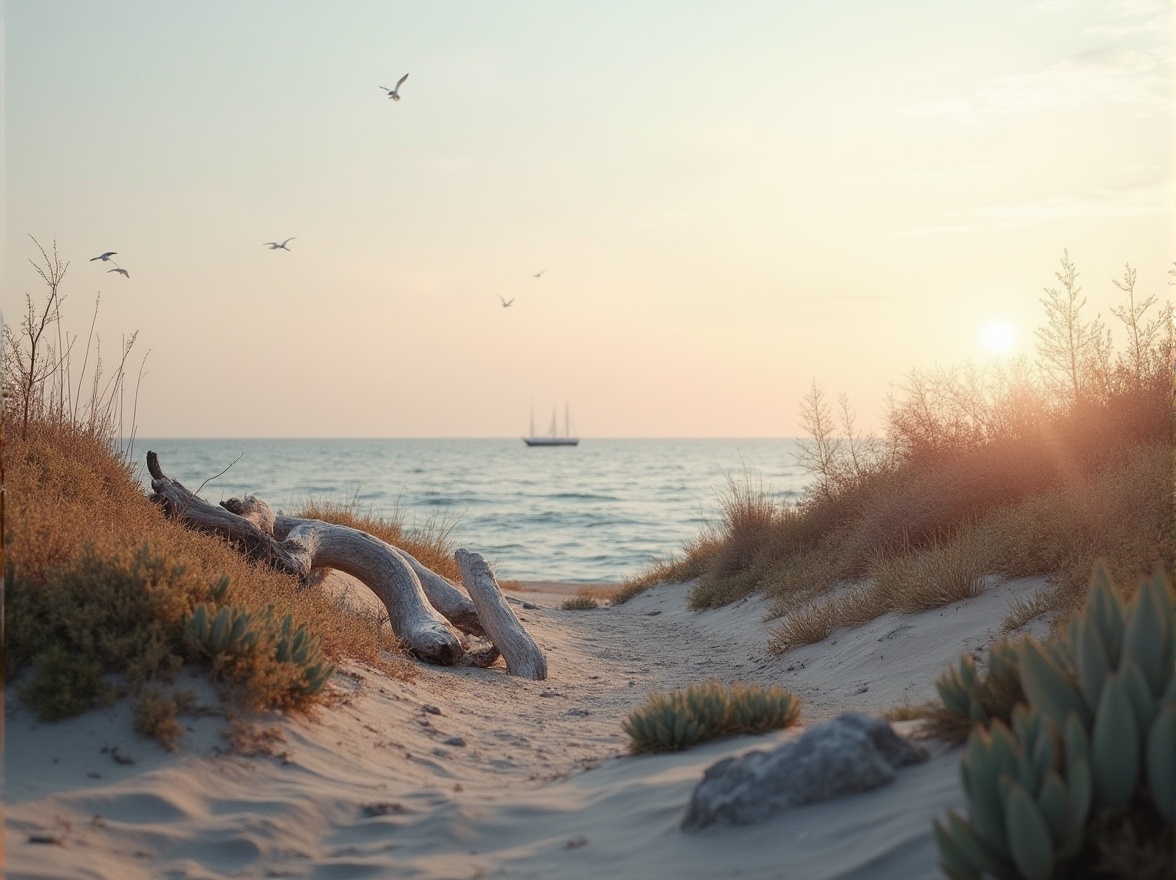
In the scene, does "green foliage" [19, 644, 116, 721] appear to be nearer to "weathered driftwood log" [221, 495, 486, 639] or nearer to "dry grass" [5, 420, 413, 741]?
"dry grass" [5, 420, 413, 741]

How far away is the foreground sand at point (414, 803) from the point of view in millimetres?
3924

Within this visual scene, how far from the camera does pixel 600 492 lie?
5669 centimetres

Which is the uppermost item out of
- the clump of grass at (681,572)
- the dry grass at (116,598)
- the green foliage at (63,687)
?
the dry grass at (116,598)

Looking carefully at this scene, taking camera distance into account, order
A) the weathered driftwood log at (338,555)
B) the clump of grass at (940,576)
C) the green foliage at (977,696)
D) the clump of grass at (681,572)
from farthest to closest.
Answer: the clump of grass at (681,572), the weathered driftwood log at (338,555), the clump of grass at (940,576), the green foliage at (977,696)

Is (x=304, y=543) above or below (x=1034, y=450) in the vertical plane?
below

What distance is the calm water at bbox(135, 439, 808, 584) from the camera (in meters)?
31.5

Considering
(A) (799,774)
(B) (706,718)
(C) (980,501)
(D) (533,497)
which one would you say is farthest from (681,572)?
(D) (533,497)

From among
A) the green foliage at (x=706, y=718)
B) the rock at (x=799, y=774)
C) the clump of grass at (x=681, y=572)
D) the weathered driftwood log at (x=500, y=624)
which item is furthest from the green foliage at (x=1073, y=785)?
the clump of grass at (x=681, y=572)

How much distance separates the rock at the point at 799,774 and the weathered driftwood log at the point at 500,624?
19.3ft

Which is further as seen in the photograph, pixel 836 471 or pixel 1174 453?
pixel 836 471

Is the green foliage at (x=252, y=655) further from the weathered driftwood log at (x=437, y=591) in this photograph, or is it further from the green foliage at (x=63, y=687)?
the weathered driftwood log at (x=437, y=591)

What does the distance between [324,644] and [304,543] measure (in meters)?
3.23

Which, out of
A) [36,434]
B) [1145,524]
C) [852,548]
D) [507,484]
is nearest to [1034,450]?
[852,548]

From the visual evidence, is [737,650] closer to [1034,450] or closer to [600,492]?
[1034,450]
